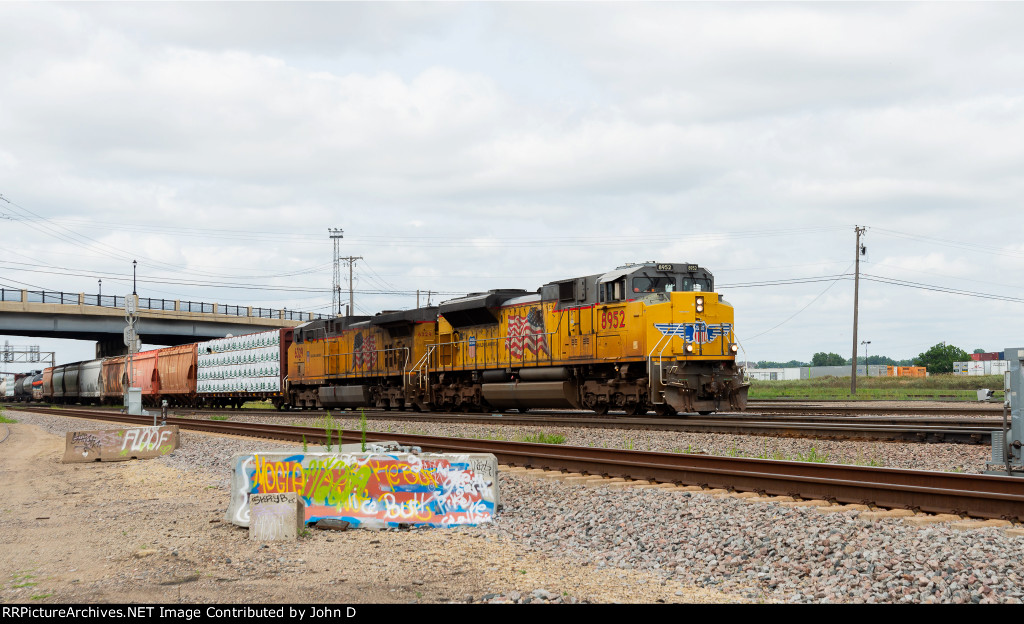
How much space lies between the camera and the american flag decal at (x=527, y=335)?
2177cm

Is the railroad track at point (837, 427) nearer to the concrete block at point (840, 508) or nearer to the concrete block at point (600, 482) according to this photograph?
the concrete block at point (600, 482)

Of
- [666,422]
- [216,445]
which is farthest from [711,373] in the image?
[216,445]

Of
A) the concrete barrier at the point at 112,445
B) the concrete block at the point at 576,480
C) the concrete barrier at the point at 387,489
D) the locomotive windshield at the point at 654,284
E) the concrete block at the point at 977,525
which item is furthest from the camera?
the locomotive windshield at the point at 654,284

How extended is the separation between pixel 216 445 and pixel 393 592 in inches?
535

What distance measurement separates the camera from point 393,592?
220 inches

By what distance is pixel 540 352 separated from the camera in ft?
71.2

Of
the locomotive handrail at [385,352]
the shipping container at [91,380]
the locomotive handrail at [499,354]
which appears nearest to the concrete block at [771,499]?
the locomotive handrail at [499,354]

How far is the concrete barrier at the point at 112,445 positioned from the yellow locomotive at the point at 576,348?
914 cm

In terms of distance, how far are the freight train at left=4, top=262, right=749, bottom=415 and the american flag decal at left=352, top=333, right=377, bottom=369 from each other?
0.12 ft

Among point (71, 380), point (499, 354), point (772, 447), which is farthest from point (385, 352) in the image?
point (71, 380)

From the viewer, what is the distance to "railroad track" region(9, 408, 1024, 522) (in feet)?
25.2

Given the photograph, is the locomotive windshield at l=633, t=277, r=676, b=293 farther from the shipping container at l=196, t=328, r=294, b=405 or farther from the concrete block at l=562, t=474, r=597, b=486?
the shipping container at l=196, t=328, r=294, b=405

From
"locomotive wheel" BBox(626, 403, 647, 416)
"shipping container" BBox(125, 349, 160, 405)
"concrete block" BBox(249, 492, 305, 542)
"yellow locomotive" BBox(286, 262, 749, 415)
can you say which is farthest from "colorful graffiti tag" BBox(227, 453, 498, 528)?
"shipping container" BBox(125, 349, 160, 405)
